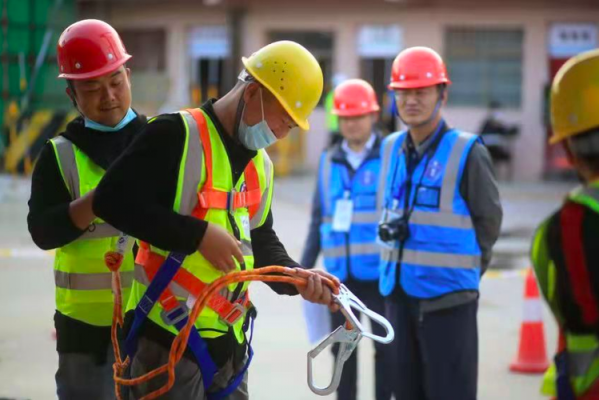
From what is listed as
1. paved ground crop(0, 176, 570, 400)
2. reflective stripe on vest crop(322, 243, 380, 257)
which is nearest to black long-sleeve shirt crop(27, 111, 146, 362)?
reflective stripe on vest crop(322, 243, 380, 257)

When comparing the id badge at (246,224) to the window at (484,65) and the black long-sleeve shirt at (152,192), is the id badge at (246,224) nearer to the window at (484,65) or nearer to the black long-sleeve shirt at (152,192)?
the black long-sleeve shirt at (152,192)

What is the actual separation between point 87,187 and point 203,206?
0.81 meters

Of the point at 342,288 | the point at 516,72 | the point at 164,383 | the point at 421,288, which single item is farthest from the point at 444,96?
the point at 516,72

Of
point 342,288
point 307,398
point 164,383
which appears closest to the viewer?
point 164,383

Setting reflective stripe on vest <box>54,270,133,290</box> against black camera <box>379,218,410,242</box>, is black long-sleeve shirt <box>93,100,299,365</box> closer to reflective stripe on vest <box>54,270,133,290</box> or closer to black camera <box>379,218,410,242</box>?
reflective stripe on vest <box>54,270,133,290</box>

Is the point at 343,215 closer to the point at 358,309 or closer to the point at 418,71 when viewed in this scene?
the point at 418,71

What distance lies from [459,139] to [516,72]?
1974 cm

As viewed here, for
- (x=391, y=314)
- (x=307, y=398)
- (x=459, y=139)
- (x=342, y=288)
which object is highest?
(x=459, y=139)

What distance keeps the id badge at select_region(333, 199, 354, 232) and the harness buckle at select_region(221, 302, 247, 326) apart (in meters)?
2.85

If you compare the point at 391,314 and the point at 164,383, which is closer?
the point at 164,383

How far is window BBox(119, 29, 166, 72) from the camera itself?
2738 centimetres

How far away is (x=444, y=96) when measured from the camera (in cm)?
554

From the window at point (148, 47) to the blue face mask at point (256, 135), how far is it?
24.2 meters

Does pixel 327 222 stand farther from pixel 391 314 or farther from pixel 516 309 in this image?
pixel 516 309
